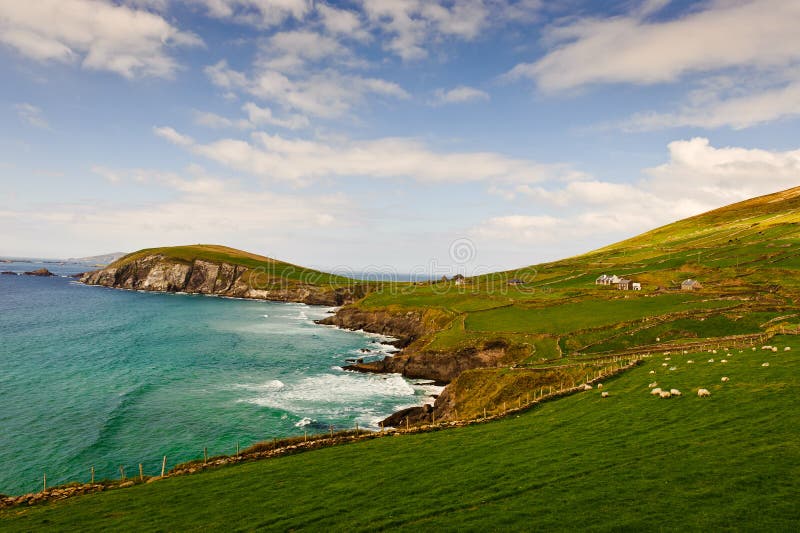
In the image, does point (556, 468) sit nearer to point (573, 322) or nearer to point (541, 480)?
point (541, 480)

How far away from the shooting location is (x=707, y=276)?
12962 centimetres

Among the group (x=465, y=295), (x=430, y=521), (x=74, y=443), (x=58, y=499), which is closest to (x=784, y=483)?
(x=430, y=521)

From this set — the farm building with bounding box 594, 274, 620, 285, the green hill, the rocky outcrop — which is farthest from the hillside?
the farm building with bounding box 594, 274, 620, 285

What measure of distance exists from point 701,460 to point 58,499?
145 ft

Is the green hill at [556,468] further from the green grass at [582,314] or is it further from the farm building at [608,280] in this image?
the farm building at [608,280]

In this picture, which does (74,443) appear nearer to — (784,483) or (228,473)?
(228,473)

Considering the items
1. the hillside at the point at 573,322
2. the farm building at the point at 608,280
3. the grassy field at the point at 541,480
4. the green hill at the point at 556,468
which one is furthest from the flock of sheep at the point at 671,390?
the farm building at the point at 608,280

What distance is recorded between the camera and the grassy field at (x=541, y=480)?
759 inches

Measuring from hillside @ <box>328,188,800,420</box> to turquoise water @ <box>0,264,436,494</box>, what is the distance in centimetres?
1366

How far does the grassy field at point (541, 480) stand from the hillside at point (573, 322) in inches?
918

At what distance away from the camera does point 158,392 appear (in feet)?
243

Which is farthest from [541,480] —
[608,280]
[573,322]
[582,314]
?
[608,280]

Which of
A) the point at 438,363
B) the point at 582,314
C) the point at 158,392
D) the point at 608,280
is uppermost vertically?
the point at 608,280

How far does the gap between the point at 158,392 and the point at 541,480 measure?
242 ft
